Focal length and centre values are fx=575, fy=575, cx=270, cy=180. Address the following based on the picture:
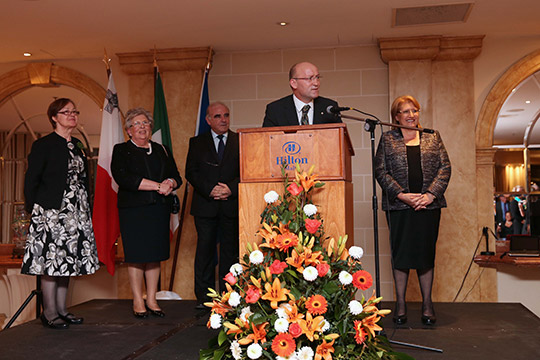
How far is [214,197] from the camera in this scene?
4359mm

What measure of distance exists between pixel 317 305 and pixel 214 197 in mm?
2153

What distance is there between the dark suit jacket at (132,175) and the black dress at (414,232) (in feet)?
5.42

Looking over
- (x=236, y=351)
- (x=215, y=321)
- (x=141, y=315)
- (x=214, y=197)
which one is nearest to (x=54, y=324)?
(x=141, y=315)

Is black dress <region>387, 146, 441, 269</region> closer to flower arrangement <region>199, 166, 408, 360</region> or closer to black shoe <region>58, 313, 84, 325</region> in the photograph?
flower arrangement <region>199, 166, 408, 360</region>

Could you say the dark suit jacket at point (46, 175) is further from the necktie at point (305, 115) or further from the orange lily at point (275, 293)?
the orange lily at point (275, 293)

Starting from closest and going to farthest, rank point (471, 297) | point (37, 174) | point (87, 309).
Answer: point (37, 174) → point (87, 309) → point (471, 297)

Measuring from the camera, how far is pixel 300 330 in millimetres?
2279

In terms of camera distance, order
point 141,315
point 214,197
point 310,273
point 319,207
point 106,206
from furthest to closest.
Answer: point 106,206
point 214,197
point 141,315
point 319,207
point 310,273

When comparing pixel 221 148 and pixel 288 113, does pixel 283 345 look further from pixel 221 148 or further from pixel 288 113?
pixel 221 148

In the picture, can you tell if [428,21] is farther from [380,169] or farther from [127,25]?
[127,25]

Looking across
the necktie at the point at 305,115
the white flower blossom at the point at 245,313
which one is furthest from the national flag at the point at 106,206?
the white flower blossom at the point at 245,313

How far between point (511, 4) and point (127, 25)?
314 centimetres

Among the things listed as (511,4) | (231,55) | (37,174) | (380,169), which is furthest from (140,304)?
(511,4)

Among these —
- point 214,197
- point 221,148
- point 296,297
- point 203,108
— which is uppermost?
point 203,108
